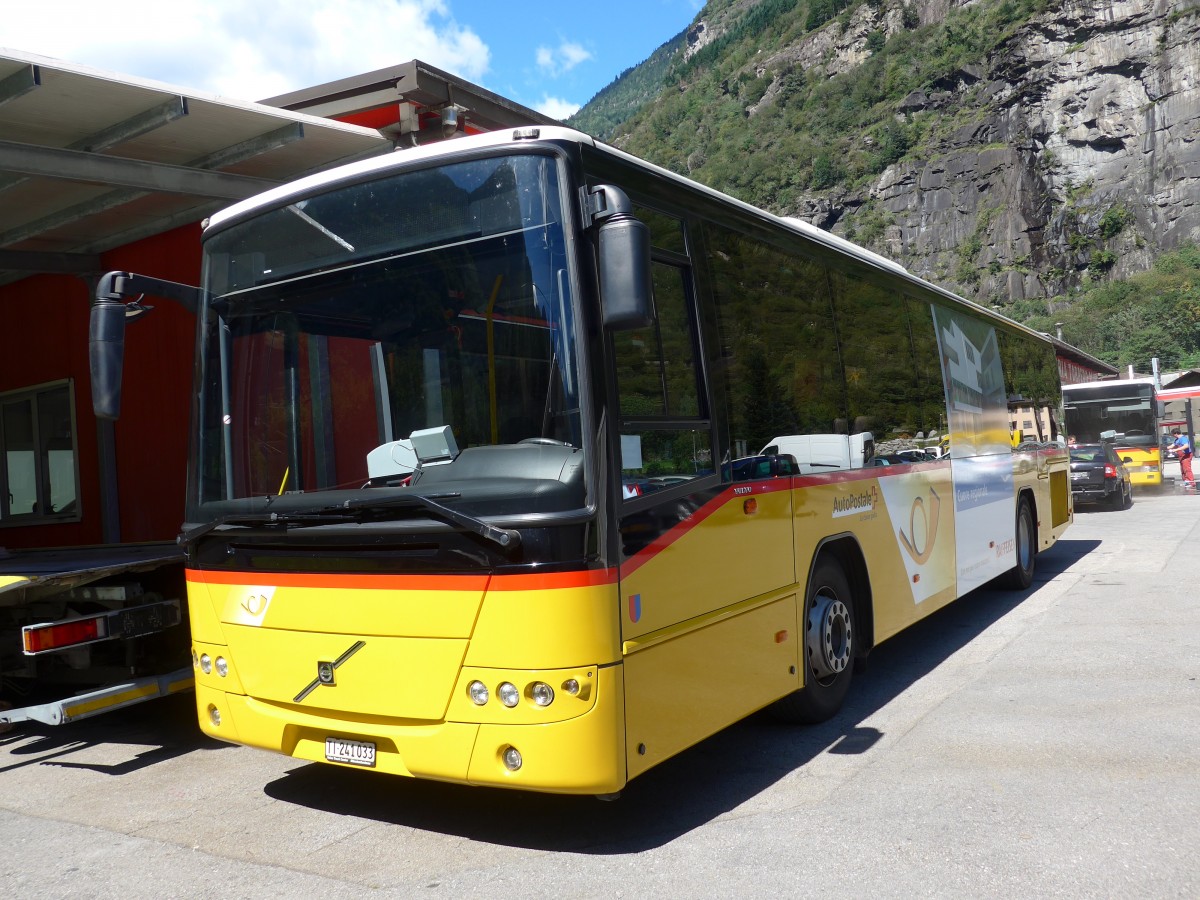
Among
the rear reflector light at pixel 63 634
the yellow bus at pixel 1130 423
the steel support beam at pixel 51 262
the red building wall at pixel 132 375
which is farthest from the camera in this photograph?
the yellow bus at pixel 1130 423

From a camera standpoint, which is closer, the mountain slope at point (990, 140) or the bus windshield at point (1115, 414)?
the bus windshield at point (1115, 414)

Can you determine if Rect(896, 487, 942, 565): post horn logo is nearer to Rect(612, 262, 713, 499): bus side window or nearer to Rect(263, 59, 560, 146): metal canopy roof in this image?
Rect(612, 262, 713, 499): bus side window

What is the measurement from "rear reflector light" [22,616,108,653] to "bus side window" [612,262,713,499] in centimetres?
357

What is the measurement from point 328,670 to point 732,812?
1.90 meters

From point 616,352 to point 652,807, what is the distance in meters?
2.15

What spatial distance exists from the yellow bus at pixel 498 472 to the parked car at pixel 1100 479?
19.1m

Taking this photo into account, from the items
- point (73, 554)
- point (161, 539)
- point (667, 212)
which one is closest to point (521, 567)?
point (667, 212)

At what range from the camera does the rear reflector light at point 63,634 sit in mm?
5812

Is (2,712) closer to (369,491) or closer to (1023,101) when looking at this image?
(369,491)

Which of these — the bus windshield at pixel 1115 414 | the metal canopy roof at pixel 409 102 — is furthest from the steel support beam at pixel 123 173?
the bus windshield at pixel 1115 414

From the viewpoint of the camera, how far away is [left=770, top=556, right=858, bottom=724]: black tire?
19.6 ft

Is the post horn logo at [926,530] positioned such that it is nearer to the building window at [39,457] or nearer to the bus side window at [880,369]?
the bus side window at [880,369]

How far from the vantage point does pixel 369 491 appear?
446 cm

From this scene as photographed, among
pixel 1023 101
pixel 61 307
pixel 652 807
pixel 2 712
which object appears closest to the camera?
pixel 652 807
